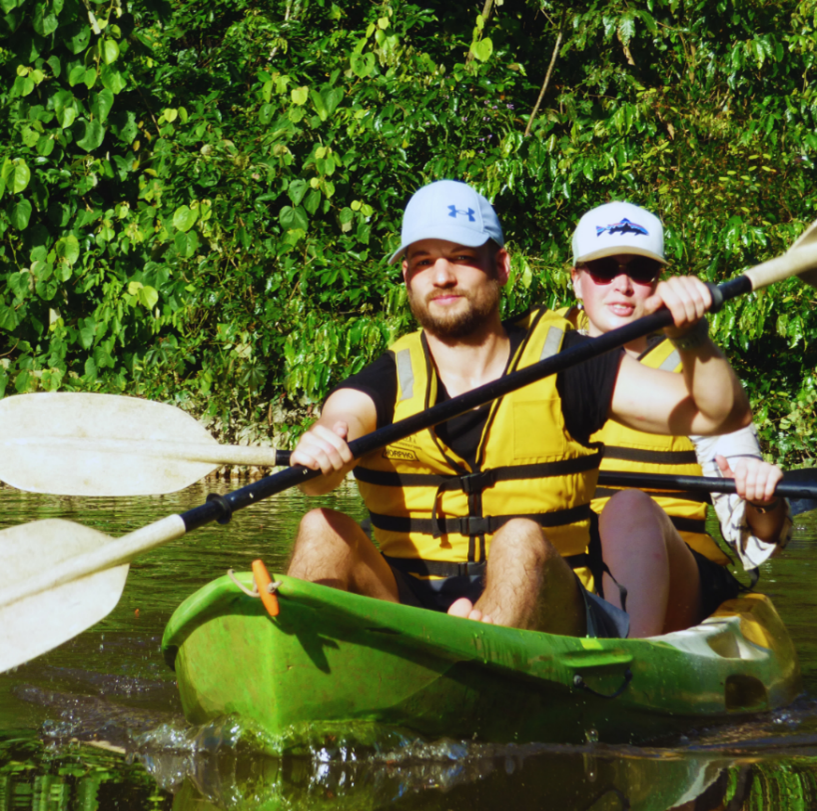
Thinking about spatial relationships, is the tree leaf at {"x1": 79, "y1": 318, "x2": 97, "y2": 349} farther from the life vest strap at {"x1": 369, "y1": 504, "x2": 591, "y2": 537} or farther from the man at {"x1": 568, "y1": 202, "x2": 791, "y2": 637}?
the life vest strap at {"x1": 369, "y1": 504, "x2": 591, "y2": 537}

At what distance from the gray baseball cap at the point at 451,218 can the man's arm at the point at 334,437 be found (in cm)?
39

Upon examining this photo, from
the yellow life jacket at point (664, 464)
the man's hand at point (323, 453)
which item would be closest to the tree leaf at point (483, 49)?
the yellow life jacket at point (664, 464)

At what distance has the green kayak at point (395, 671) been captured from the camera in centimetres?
196

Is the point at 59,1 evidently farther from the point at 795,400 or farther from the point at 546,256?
the point at 795,400

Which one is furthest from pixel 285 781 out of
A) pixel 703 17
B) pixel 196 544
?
pixel 703 17

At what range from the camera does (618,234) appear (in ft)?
10.2

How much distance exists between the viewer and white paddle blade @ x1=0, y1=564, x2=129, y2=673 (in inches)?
85.2

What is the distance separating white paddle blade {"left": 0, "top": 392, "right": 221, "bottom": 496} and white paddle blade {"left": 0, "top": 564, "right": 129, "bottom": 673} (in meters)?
0.36

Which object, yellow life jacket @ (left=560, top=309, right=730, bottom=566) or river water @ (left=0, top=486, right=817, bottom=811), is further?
yellow life jacket @ (left=560, top=309, right=730, bottom=566)

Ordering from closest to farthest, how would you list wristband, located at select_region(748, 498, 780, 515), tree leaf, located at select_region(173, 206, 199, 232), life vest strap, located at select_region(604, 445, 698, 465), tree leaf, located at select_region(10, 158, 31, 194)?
wristband, located at select_region(748, 498, 780, 515)
life vest strap, located at select_region(604, 445, 698, 465)
tree leaf, located at select_region(173, 206, 199, 232)
tree leaf, located at select_region(10, 158, 31, 194)

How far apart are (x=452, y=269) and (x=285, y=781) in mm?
1136

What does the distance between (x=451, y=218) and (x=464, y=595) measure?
31.8 inches

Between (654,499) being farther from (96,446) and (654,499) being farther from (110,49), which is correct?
(110,49)

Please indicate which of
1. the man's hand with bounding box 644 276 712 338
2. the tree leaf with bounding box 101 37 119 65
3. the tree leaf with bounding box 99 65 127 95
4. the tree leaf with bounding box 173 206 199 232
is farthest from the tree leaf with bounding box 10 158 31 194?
the man's hand with bounding box 644 276 712 338
